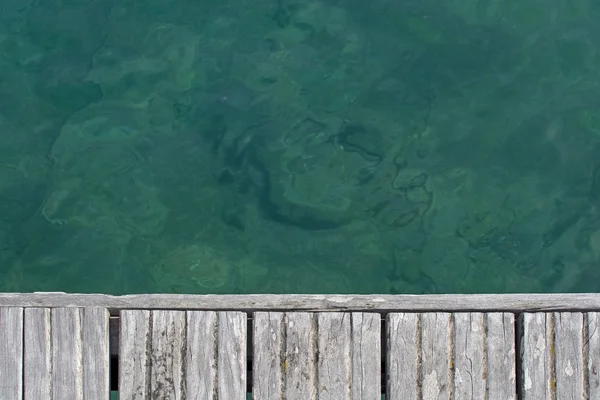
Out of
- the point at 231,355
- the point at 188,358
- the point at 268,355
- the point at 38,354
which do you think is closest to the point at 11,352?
the point at 38,354

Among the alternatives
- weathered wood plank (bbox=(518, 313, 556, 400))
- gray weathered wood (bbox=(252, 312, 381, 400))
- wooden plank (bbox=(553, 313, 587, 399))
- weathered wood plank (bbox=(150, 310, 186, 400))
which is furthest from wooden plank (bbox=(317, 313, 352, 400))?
wooden plank (bbox=(553, 313, 587, 399))

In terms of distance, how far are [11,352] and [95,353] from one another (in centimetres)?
57

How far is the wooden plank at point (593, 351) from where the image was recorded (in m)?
4.55

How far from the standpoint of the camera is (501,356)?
4.56 m

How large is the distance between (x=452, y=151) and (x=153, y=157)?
2.77m

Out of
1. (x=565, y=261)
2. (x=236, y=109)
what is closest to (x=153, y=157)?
(x=236, y=109)

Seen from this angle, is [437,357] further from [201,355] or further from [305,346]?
[201,355]

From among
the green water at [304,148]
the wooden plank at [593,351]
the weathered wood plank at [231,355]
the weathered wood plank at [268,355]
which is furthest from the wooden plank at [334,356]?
the green water at [304,148]

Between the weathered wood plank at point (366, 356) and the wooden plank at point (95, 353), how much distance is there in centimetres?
165

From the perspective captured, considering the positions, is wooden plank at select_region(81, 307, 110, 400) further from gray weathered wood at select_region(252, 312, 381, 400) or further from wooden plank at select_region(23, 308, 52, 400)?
gray weathered wood at select_region(252, 312, 381, 400)

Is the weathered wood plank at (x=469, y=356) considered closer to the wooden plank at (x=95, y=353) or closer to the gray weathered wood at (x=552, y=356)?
the gray weathered wood at (x=552, y=356)

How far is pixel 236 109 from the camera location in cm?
657

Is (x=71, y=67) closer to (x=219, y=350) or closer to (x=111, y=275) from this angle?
(x=111, y=275)

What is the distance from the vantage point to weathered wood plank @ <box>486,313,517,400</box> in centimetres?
456
